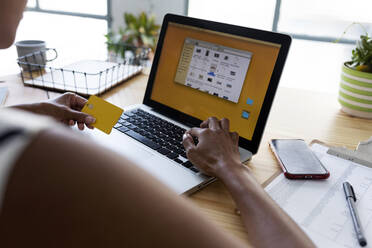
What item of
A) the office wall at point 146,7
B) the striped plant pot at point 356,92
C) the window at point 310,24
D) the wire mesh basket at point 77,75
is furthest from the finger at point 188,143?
the office wall at point 146,7

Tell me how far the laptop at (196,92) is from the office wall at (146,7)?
3.46 metres

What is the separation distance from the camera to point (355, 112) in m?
1.22

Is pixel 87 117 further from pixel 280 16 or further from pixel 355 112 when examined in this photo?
pixel 280 16

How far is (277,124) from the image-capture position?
1.14 m

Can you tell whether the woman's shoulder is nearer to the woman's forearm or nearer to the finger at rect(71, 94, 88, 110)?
the woman's forearm

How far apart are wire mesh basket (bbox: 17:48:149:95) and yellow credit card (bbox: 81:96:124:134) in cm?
32

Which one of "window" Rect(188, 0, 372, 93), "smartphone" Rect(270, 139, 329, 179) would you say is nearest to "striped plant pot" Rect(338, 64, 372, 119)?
"smartphone" Rect(270, 139, 329, 179)

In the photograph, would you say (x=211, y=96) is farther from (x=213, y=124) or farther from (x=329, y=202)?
(x=329, y=202)

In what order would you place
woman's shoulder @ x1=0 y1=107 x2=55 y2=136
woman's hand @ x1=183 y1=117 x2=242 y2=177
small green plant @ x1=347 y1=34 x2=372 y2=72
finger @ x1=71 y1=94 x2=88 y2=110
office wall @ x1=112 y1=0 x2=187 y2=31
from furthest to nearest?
office wall @ x1=112 y1=0 x2=187 y2=31 < small green plant @ x1=347 y1=34 x2=372 y2=72 < finger @ x1=71 y1=94 x2=88 y2=110 < woman's hand @ x1=183 y1=117 x2=242 y2=177 < woman's shoulder @ x1=0 y1=107 x2=55 y2=136

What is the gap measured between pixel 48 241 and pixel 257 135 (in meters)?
0.70

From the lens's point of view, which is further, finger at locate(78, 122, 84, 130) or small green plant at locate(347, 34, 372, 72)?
small green plant at locate(347, 34, 372, 72)

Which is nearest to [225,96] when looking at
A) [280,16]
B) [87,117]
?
[87,117]

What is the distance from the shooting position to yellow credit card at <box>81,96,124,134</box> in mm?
893

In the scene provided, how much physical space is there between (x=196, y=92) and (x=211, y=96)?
0.18ft
